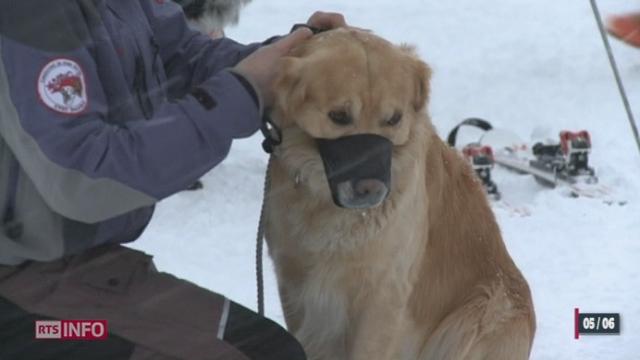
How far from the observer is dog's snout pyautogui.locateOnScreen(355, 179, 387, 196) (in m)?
2.28

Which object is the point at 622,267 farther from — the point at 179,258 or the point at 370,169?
the point at 370,169

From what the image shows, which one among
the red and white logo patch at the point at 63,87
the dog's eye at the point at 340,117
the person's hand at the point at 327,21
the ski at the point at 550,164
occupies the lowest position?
the ski at the point at 550,164

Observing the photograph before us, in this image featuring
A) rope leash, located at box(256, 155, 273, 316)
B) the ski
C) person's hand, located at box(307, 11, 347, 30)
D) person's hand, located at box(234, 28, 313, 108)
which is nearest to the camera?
person's hand, located at box(234, 28, 313, 108)

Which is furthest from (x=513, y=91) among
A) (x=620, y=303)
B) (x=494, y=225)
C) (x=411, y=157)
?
A: (x=411, y=157)

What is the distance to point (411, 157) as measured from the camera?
2.62 metres

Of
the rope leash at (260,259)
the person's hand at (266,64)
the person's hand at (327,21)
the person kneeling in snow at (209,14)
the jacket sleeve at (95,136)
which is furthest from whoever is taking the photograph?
the person kneeling in snow at (209,14)

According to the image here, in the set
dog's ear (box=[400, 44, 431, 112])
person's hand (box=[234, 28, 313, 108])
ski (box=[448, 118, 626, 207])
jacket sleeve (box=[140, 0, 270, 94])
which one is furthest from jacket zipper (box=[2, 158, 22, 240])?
ski (box=[448, 118, 626, 207])

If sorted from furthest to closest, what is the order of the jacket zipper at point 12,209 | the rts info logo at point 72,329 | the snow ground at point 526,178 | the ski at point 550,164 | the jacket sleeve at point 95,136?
the ski at point 550,164
the snow ground at point 526,178
the rts info logo at point 72,329
the jacket zipper at point 12,209
the jacket sleeve at point 95,136

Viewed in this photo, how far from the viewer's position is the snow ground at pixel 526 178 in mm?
4477

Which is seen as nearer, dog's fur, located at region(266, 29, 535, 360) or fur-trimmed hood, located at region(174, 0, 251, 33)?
dog's fur, located at region(266, 29, 535, 360)

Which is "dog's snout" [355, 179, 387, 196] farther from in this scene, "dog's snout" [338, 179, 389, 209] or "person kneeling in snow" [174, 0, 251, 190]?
"person kneeling in snow" [174, 0, 251, 190]

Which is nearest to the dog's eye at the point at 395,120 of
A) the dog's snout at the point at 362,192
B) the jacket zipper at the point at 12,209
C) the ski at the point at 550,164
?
the dog's snout at the point at 362,192

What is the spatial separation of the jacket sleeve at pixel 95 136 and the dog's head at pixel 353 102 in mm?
279

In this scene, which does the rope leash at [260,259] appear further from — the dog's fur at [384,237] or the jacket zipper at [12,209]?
the jacket zipper at [12,209]
